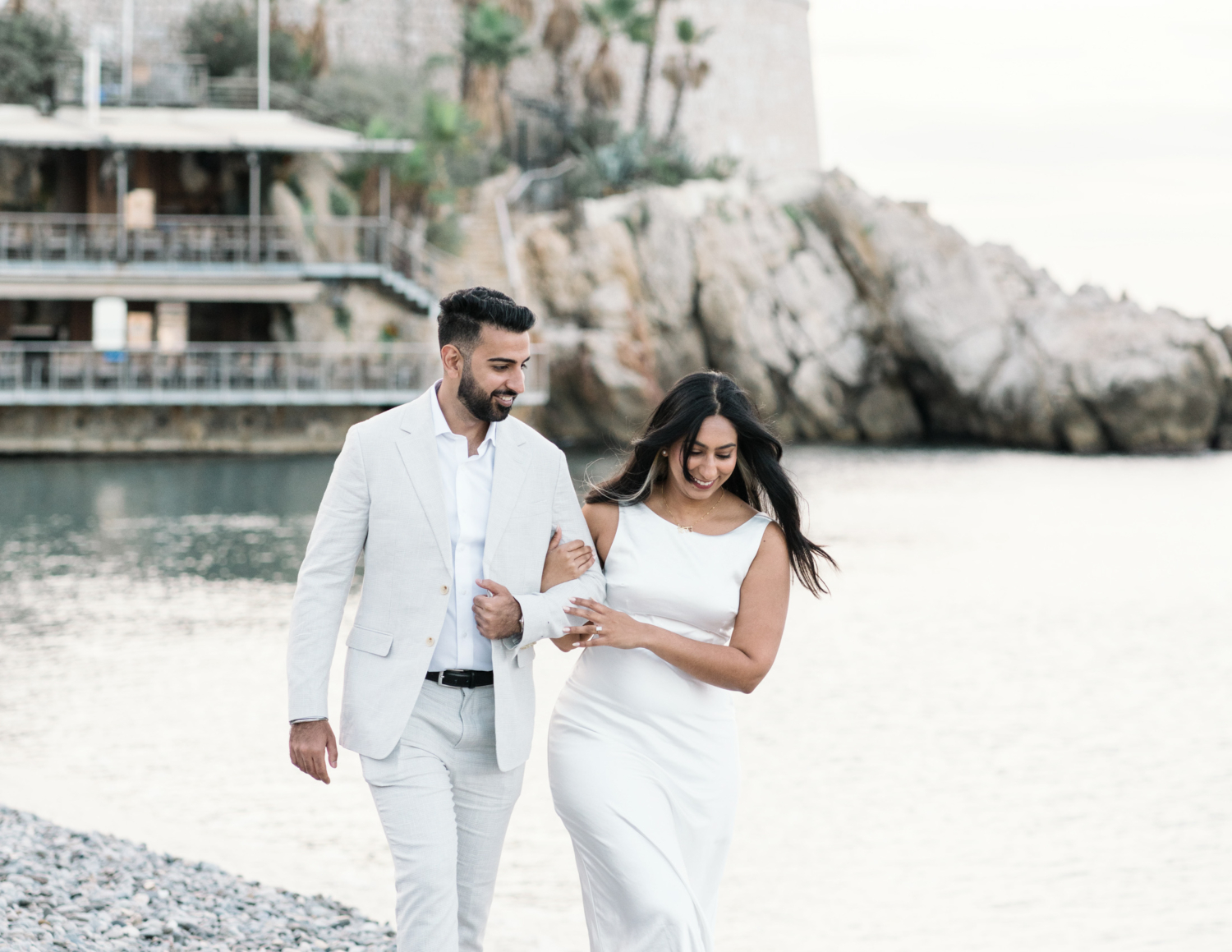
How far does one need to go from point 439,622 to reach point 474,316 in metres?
0.76

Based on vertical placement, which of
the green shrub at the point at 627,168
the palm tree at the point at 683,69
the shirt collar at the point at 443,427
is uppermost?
the palm tree at the point at 683,69

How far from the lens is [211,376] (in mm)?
28719

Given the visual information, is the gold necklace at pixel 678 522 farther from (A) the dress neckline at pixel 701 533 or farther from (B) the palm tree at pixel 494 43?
(B) the palm tree at pixel 494 43

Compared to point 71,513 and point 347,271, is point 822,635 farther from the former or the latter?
point 347,271

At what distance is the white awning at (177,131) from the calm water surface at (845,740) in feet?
38.9

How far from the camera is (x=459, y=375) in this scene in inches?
145

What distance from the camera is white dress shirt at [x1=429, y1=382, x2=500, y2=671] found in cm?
364

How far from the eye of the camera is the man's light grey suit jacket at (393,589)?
358cm

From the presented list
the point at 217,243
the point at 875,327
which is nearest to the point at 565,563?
the point at 217,243

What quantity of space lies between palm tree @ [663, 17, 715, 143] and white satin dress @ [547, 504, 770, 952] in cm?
4361

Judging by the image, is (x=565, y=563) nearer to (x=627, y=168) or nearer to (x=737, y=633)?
(x=737, y=633)

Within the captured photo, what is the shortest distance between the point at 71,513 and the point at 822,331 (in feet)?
82.9

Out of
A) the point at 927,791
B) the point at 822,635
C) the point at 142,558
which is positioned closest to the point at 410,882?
the point at 927,791

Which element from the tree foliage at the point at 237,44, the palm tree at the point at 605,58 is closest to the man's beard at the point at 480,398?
the tree foliage at the point at 237,44
